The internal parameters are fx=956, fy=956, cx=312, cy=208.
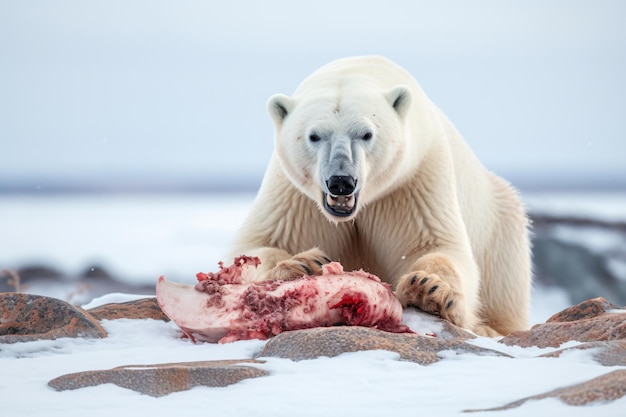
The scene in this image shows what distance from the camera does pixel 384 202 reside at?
541 cm

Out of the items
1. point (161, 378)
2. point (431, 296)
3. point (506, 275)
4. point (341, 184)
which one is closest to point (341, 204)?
point (341, 184)

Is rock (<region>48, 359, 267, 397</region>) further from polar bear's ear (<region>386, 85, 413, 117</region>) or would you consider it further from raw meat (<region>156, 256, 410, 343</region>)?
polar bear's ear (<region>386, 85, 413, 117</region>)

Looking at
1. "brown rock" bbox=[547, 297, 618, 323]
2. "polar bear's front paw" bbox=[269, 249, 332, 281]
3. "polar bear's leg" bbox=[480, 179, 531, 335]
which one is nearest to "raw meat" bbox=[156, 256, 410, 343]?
"polar bear's front paw" bbox=[269, 249, 332, 281]

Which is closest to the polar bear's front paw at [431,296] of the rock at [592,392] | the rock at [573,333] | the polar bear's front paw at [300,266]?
the polar bear's front paw at [300,266]

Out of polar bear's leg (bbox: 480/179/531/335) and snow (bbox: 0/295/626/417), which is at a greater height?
polar bear's leg (bbox: 480/179/531/335)

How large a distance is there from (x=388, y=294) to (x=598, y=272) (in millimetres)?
12257

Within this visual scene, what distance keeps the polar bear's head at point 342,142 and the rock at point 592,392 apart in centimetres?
211

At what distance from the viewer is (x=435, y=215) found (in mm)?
5328

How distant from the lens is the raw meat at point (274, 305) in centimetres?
393

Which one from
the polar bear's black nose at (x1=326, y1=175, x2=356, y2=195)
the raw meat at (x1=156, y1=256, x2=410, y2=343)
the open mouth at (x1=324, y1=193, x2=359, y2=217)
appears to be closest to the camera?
the raw meat at (x1=156, y1=256, x2=410, y2=343)

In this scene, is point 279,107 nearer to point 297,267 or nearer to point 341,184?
point 341,184

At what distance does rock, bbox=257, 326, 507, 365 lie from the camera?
3.04 metres

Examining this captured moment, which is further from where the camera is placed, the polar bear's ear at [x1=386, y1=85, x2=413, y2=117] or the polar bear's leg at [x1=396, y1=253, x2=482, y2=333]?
the polar bear's ear at [x1=386, y1=85, x2=413, y2=117]

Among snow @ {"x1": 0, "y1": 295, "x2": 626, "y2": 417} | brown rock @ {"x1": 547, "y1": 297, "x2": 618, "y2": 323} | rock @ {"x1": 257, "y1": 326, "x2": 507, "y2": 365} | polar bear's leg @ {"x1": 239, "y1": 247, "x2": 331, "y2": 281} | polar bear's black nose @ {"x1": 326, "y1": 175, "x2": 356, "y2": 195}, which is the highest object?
polar bear's black nose @ {"x1": 326, "y1": 175, "x2": 356, "y2": 195}
